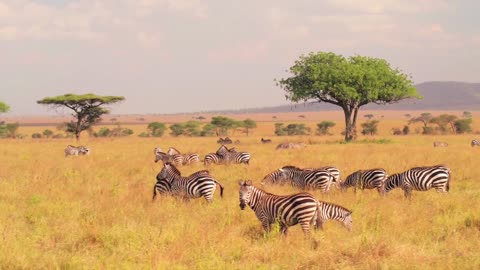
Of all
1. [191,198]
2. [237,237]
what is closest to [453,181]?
[191,198]

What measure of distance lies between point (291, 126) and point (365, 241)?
221 ft

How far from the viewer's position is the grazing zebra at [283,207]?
336 inches

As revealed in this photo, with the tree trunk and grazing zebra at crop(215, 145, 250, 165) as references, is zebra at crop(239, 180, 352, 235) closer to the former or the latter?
grazing zebra at crop(215, 145, 250, 165)

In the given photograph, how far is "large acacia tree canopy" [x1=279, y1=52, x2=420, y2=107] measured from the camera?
119 feet

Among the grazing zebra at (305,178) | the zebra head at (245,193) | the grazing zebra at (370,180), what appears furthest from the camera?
the grazing zebra at (305,178)

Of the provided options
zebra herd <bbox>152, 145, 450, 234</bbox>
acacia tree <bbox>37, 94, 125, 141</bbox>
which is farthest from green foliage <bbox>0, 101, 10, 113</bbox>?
zebra herd <bbox>152, 145, 450, 234</bbox>

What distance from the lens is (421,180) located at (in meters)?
12.8

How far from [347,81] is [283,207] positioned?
2946cm

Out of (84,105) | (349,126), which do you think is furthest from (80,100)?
(349,126)

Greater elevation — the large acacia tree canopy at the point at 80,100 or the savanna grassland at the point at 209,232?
the large acacia tree canopy at the point at 80,100

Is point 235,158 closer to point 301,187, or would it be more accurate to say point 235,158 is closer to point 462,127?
point 301,187

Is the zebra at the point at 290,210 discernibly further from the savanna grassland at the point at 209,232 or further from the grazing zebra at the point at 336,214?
the savanna grassland at the point at 209,232

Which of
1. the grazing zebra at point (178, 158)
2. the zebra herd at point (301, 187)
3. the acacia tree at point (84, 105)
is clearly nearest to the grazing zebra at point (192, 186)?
the zebra herd at point (301, 187)

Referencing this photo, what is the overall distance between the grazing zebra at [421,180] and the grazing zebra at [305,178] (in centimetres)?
166
